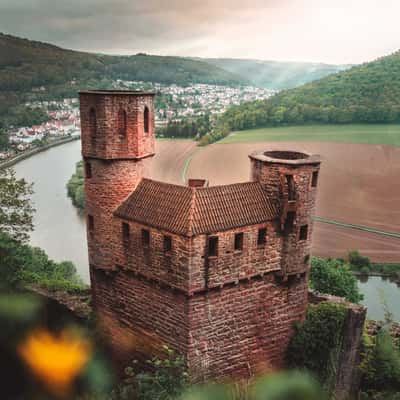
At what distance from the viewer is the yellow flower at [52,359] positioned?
6.37 ft

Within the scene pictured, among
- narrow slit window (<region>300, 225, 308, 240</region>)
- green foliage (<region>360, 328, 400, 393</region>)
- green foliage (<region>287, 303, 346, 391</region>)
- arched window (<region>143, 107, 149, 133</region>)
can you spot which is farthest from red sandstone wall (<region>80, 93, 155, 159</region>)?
green foliage (<region>360, 328, 400, 393</region>)

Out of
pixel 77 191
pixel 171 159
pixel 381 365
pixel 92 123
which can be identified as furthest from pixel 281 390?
pixel 171 159

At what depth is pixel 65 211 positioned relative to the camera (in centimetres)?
4325

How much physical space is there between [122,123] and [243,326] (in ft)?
23.6

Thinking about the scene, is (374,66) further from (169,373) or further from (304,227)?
(169,373)

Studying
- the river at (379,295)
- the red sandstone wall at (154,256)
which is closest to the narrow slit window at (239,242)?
the red sandstone wall at (154,256)

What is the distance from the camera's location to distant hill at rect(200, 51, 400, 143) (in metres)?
54.7

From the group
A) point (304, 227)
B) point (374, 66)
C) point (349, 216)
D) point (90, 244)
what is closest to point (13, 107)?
point (349, 216)

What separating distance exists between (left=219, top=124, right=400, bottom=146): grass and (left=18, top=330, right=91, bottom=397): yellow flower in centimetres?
5232

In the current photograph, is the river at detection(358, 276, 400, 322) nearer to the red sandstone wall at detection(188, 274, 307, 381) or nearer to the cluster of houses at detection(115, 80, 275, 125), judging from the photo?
the red sandstone wall at detection(188, 274, 307, 381)

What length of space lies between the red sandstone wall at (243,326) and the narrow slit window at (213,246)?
3.74 feet

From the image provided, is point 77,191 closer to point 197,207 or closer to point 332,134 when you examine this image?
point 332,134

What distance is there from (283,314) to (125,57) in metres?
85.8

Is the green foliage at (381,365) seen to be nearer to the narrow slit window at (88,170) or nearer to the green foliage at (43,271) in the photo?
the narrow slit window at (88,170)
